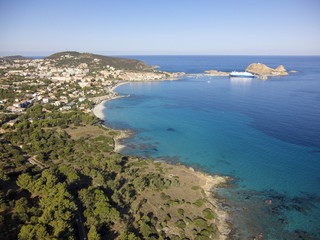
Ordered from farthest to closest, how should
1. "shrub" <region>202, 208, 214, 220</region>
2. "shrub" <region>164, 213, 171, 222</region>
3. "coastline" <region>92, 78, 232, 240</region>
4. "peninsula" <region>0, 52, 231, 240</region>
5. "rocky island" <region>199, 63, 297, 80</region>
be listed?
"rocky island" <region>199, 63, 297, 80</region> → "shrub" <region>202, 208, 214, 220</region> → "shrub" <region>164, 213, 171, 222</region> → "coastline" <region>92, 78, 232, 240</region> → "peninsula" <region>0, 52, 231, 240</region>

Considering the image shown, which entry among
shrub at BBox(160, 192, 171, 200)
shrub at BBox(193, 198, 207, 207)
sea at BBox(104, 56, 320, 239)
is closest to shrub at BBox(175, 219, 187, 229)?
shrub at BBox(193, 198, 207, 207)

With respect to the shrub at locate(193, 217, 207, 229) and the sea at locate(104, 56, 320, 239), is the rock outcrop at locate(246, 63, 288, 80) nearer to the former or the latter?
the sea at locate(104, 56, 320, 239)

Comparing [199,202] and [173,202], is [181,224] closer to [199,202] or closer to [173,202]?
[173,202]

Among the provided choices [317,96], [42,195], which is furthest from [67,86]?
[317,96]

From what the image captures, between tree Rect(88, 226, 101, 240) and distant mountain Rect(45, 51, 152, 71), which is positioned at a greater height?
distant mountain Rect(45, 51, 152, 71)

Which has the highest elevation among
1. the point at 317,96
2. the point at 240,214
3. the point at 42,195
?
the point at 317,96

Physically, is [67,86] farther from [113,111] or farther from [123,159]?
[123,159]

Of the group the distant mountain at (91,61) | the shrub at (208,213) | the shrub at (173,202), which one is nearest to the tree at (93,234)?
the shrub at (173,202)

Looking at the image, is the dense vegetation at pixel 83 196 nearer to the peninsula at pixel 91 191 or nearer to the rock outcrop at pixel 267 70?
the peninsula at pixel 91 191

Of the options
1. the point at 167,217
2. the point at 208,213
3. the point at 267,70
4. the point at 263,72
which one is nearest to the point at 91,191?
the point at 167,217
